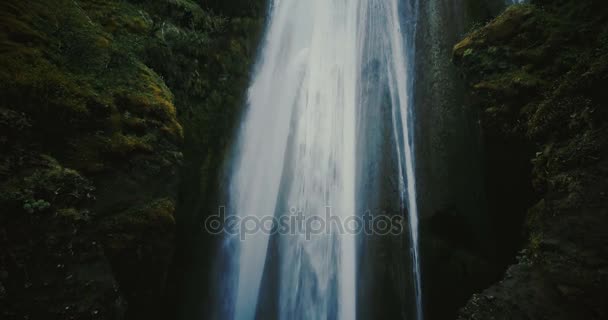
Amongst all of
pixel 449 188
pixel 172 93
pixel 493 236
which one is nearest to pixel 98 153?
pixel 172 93

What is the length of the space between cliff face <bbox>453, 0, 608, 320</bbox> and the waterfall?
2499 millimetres

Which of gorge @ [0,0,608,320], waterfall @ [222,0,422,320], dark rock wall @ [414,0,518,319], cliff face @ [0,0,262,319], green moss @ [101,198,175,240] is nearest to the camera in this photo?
cliff face @ [0,0,262,319]

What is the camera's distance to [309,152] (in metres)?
11.2

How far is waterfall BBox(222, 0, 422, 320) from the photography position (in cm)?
878

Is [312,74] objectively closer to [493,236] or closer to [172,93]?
[172,93]

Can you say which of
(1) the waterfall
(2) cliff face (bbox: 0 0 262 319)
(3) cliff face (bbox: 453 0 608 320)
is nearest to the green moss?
(2) cliff face (bbox: 0 0 262 319)

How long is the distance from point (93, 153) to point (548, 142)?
7953 millimetres

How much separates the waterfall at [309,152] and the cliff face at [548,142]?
2.50 metres

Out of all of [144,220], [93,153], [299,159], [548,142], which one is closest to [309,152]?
[299,159]

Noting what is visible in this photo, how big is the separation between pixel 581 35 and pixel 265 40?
9124mm

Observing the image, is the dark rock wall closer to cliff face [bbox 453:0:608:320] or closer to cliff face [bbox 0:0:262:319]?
cliff face [bbox 453:0:608:320]

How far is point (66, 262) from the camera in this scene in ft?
11.5

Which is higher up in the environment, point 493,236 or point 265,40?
point 265,40

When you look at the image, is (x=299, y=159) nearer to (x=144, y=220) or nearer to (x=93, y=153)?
(x=144, y=220)
